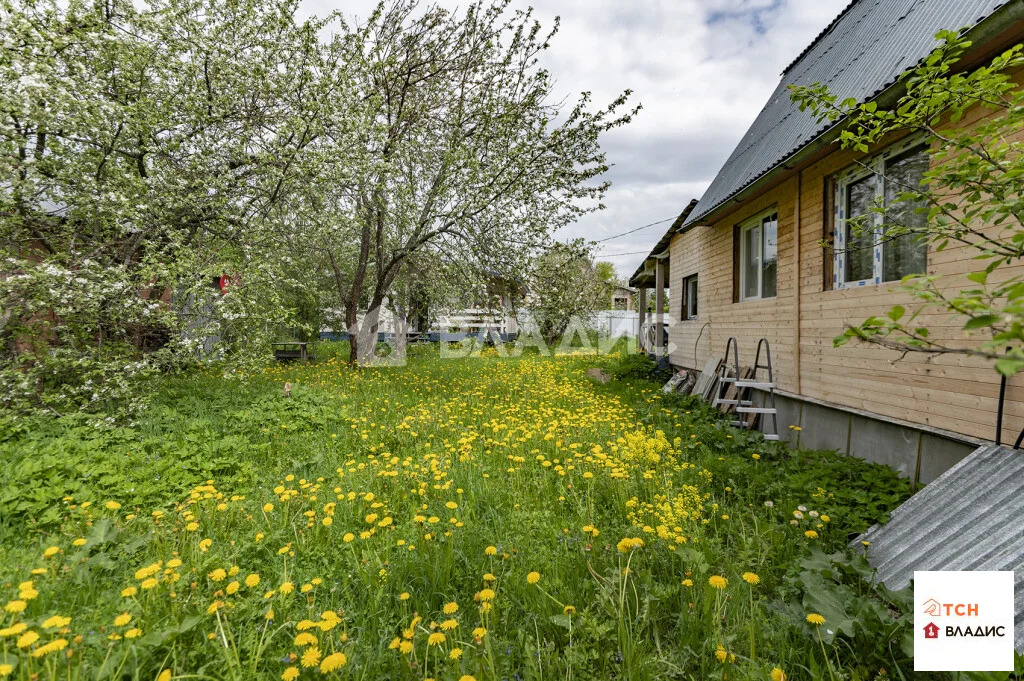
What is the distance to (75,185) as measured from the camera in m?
5.75

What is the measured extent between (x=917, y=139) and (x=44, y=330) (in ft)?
31.8

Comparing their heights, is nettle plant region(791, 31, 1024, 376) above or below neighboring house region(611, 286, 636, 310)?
below

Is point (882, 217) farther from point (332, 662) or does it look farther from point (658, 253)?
point (658, 253)

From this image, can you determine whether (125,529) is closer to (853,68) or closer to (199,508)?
(199,508)

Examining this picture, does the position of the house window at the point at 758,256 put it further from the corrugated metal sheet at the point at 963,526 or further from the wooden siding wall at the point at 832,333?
the corrugated metal sheet at the point at 963,526

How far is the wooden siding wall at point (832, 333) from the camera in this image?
11.4 ft

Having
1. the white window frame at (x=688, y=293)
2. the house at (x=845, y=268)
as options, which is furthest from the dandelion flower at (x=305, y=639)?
the white window frame at (x=688, y=293)

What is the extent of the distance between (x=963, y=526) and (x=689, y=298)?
8.42 meters

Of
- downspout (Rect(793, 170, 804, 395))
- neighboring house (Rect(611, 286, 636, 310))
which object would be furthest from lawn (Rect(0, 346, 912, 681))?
neighboring house (Rect(611, 286, 636, 310))

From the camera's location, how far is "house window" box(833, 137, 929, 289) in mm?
4051

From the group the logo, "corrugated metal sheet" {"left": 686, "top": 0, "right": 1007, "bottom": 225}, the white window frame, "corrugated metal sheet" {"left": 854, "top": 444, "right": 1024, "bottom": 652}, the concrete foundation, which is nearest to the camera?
the logo

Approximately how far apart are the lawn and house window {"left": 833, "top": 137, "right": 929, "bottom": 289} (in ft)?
6.47

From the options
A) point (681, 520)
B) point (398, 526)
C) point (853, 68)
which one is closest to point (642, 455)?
point (681, 520)

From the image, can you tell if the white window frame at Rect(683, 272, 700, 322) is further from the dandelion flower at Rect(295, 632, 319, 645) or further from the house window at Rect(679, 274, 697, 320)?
the dandelion flower at Rect(295, 632, 319, 645)
